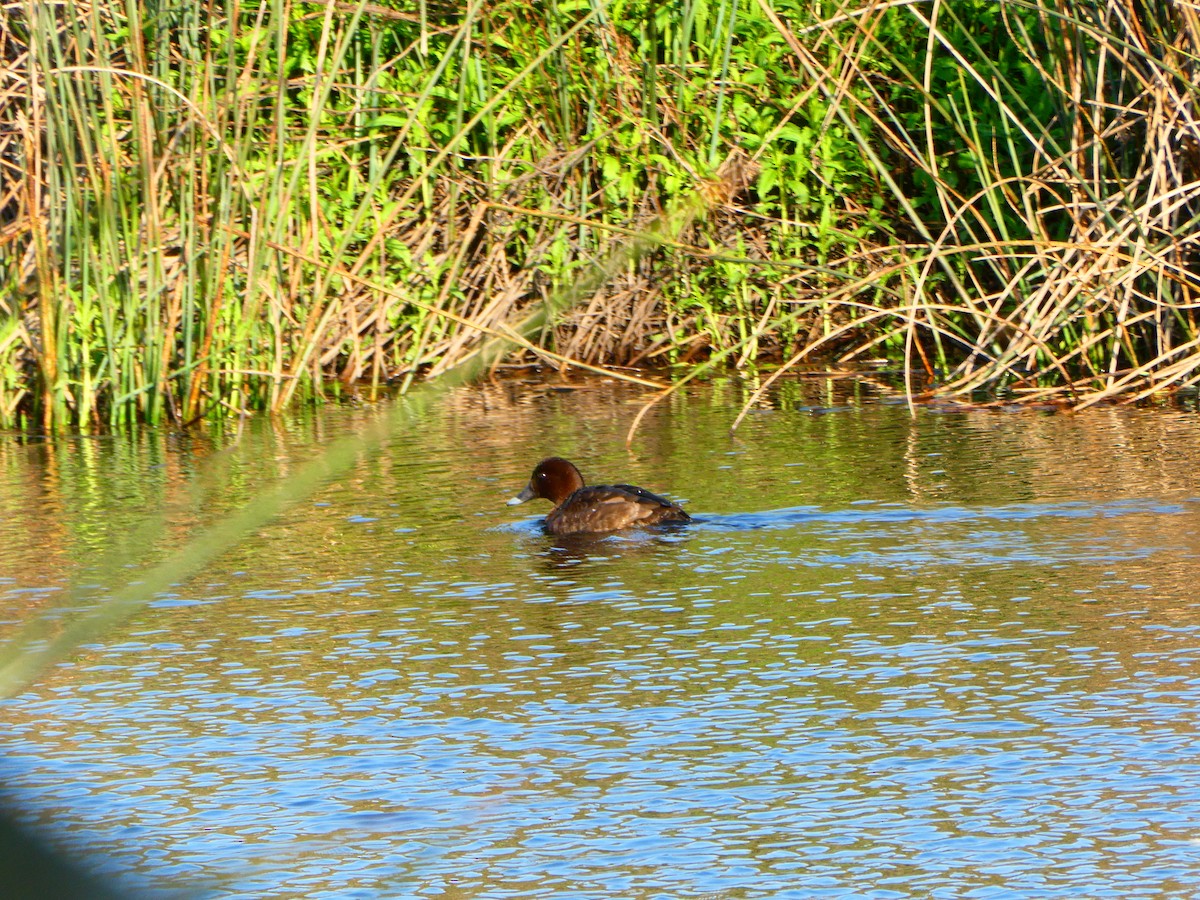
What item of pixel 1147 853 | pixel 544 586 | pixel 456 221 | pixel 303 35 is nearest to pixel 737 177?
pixel 456 221

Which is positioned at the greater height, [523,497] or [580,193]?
[580,193]

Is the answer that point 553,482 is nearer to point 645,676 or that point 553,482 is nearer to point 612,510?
point 612,510

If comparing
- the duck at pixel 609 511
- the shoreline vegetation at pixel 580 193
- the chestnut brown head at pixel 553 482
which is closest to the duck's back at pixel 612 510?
the duck at pixel 609 511

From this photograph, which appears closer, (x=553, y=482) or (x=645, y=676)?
(x=645, y=676)

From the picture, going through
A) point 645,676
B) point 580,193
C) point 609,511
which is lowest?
point 645,676

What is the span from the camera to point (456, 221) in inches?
416

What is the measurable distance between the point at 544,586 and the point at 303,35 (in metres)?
5.54

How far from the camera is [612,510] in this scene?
20.9 ft

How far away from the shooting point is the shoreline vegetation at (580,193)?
8.38 metres

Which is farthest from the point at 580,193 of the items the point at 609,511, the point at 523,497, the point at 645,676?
the point at 645,676

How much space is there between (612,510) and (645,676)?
6.03 feet

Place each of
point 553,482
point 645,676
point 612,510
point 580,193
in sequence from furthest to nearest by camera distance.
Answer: point 580,193 → point 553,482 → point 612,510 → point 645,676

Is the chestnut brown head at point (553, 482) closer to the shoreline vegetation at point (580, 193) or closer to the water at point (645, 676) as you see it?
the water at point (645, 676)

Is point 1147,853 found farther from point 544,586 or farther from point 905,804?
point 544,586
